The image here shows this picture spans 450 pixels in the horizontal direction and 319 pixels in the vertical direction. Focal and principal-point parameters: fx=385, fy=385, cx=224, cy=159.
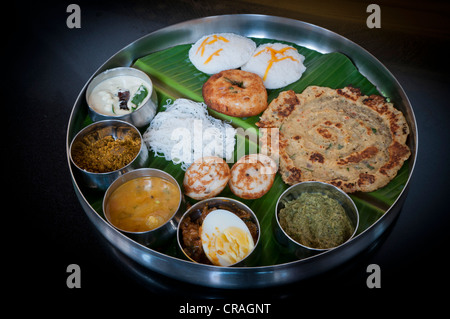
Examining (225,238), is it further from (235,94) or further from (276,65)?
(276,65)

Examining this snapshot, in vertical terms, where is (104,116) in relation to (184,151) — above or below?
above

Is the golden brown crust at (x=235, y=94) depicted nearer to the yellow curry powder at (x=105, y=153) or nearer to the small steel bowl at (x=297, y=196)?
the yellow curry powder at (x=105, y=153)

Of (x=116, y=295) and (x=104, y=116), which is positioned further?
(x=104, y=116)

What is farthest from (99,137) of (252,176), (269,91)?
(269,91)

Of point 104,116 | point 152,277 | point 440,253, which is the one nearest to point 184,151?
point 104,116

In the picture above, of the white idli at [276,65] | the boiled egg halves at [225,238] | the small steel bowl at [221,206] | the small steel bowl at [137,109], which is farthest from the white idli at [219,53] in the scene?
the boiled egg halves at [225,238]
